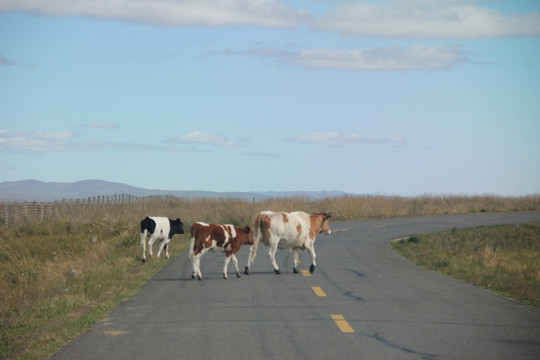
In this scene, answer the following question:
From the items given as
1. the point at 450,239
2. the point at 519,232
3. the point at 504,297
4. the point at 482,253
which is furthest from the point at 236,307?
the point at 519,232

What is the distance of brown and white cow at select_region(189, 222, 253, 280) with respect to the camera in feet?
53.9

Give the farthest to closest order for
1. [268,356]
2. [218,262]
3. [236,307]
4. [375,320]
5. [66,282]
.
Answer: [218,262], [66,282], [236,307], [375,320], [268,356]

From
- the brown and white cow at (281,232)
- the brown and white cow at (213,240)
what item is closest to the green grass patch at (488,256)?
the brown and white cow at (281,232)

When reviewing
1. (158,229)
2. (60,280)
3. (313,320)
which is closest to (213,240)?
(60,280)

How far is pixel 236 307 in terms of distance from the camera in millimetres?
12469

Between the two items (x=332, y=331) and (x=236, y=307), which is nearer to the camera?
(x=332, y=331)

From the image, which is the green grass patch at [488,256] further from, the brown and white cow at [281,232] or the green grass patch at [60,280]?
the green grass patch at [60,280]

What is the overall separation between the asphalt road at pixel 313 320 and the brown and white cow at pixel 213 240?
49 centimetres

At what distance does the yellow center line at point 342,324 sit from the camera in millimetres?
10384

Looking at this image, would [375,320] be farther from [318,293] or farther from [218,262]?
[218,262]

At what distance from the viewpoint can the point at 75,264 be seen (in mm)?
21781

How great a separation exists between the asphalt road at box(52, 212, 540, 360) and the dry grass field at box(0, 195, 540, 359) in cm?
66

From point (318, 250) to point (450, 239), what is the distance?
9.55 meters

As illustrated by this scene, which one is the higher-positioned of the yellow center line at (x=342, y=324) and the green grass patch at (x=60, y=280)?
the yellow center line at (x=342, y=324)
